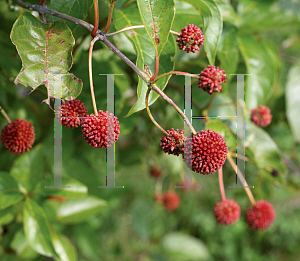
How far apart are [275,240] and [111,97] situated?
6.79 ft

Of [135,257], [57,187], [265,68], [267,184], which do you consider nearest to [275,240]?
[135,257]

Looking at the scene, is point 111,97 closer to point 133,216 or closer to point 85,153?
point 85,153

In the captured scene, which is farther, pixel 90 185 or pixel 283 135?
pixel 283 135

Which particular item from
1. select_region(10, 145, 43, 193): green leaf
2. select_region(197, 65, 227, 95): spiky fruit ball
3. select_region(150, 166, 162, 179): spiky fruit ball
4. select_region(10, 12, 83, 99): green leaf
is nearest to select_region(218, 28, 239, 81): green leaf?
select_region(197, 65, 227, 95): spiky fruit ball

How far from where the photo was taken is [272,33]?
179 cm

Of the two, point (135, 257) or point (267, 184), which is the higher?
point (267, 184)

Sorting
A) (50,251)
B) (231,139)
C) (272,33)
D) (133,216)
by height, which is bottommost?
(133,216)

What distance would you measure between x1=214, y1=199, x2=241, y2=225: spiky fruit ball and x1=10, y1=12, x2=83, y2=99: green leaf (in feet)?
1.32

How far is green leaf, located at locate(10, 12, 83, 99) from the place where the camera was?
1.18 ft

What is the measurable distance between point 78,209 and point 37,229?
197 millimetres

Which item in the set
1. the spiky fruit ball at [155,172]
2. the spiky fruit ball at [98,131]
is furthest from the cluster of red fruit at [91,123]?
the spiky fruit ball at [155,172]

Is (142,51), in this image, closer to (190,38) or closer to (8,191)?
(190,38)

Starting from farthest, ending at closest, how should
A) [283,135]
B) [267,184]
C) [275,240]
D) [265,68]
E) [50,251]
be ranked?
[275,240] → [283,135] → [267,184] → [265,68] → [50,251]

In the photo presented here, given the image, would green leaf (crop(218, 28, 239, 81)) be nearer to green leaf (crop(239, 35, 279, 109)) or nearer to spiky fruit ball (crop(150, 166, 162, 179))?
green leaf (crop(239, 35, 279, 109))
